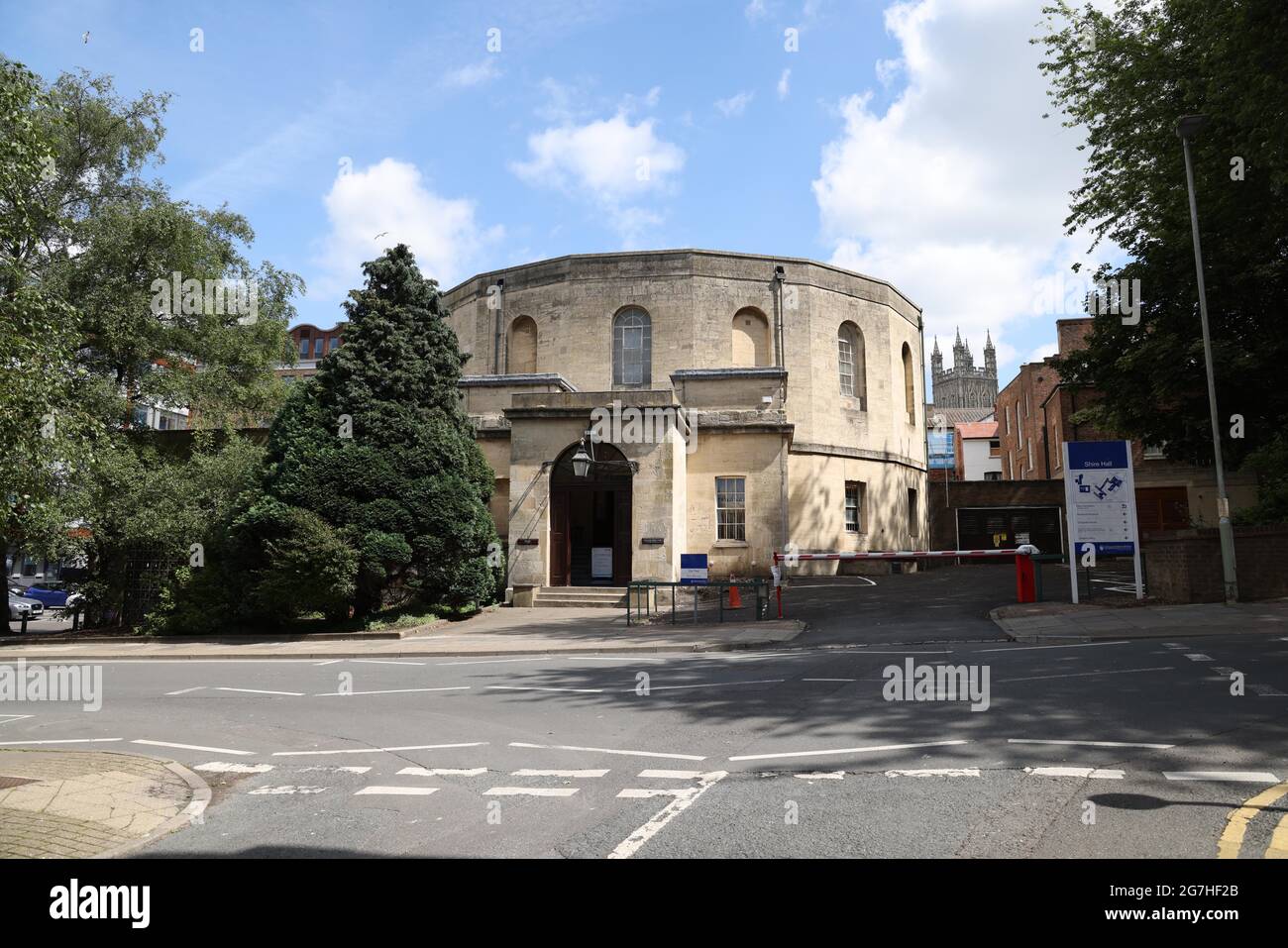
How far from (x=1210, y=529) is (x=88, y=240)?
97.0 ft

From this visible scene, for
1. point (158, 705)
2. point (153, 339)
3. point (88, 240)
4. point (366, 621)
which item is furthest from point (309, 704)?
point (88, 240)

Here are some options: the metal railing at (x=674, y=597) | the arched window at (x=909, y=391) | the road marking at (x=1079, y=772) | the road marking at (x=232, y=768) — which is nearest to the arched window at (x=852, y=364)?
the arched window at (x=909, y=391)

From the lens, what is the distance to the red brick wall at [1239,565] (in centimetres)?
1630

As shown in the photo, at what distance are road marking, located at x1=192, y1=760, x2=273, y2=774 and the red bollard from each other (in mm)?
15977

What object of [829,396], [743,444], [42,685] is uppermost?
[829,396]

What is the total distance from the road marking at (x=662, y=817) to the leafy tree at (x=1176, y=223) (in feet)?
50.3

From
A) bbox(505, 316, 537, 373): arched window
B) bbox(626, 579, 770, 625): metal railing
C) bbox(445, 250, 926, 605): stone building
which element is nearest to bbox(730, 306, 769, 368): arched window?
bbox(445, 250, 926, 605): stone building

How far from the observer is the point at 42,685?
13656 millimetres

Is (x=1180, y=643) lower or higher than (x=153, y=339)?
lower

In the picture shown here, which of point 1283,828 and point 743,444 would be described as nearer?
point 1283,828

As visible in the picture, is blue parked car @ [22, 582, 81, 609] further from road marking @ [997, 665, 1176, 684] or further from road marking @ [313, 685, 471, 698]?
road marking @ [997, 665, 1176, 684]

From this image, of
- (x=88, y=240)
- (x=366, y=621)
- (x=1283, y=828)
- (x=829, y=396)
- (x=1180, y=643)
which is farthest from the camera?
(x=829, y=396)

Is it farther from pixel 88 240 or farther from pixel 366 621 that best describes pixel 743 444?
pixel 88 240

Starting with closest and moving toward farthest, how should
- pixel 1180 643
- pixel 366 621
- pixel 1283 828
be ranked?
1. pixel 1283 828
2. pixel 1180 643
3. pixel 366 621
